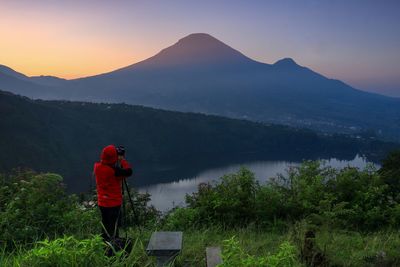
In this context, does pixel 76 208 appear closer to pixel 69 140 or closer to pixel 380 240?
pixel 380 240

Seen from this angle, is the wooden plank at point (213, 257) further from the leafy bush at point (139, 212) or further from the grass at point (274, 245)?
the leafy bush at point (139, 212)

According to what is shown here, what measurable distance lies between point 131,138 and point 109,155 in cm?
10748

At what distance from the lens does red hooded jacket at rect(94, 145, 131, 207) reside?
4.56m

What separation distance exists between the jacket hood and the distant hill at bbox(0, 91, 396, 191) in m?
54.0

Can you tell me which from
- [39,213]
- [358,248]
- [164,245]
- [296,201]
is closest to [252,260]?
[164,245]

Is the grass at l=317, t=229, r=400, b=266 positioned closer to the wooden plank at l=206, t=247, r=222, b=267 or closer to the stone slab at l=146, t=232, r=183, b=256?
the wooden plank at l=206, t=247, r=222, b=267

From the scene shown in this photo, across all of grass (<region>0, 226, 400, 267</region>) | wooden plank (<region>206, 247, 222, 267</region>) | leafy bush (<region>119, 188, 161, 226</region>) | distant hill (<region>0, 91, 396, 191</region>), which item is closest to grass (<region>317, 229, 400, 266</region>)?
grass (<region>0, 226, 400, 267</region>)

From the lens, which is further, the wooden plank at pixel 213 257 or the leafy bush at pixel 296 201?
the leafy bush at pixel 296 201

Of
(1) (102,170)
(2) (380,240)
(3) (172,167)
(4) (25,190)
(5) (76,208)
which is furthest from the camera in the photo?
(3) (172,167)

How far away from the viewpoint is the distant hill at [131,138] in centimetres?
7475

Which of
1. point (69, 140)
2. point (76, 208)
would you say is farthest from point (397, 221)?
point (69, 140)

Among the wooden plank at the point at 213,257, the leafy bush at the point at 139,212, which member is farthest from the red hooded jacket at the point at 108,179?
the leafy bush at the point at 139,212

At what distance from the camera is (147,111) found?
12975 centimetres

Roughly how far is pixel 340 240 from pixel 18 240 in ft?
13.5
